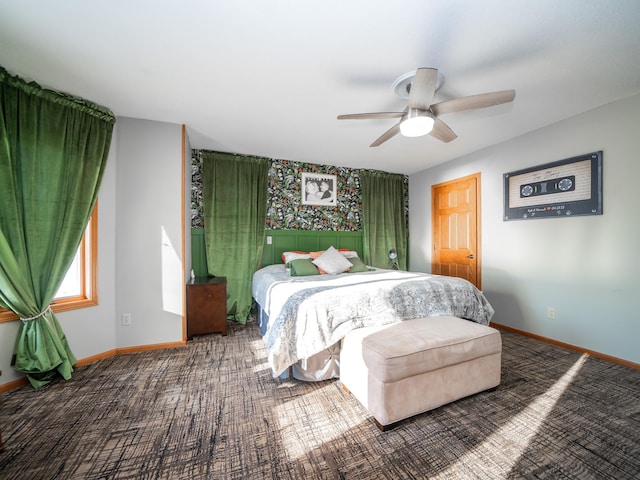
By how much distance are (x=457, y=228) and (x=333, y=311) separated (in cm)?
297

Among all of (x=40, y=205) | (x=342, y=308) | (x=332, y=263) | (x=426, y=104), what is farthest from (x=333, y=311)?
(x=40, y=205)

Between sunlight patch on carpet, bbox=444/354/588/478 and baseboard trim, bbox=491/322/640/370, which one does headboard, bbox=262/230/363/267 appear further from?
sunlight patch on carpet, bbox=444/354/588/478

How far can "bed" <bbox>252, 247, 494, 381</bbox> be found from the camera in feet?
6.44

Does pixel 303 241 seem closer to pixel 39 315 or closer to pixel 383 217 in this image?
pixel 383 217

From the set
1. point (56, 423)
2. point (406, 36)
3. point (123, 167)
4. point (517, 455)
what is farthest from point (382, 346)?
point (123, 167)

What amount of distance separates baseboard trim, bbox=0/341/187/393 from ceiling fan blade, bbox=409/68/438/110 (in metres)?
3.20

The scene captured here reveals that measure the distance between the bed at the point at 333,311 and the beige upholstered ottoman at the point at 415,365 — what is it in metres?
0.14

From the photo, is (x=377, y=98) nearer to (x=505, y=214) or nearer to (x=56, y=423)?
(x=505, y=214)

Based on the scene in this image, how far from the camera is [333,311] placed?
203 centimetres

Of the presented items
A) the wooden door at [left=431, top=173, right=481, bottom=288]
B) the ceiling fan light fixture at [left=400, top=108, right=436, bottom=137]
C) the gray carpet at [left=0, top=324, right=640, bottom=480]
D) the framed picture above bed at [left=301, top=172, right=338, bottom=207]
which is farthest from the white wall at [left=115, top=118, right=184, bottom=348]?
the wooden door at [left=431, top=173, right=481, bottom=288]

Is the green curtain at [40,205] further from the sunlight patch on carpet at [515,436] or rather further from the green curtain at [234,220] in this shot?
the sunlight patch on carpet at [515,436]

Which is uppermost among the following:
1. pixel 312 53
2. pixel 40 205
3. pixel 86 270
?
pixel 312 53

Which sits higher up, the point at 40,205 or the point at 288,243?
the point at 40,205

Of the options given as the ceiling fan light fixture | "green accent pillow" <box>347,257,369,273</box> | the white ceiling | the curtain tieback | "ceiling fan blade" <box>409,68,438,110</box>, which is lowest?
the curtain tieback
